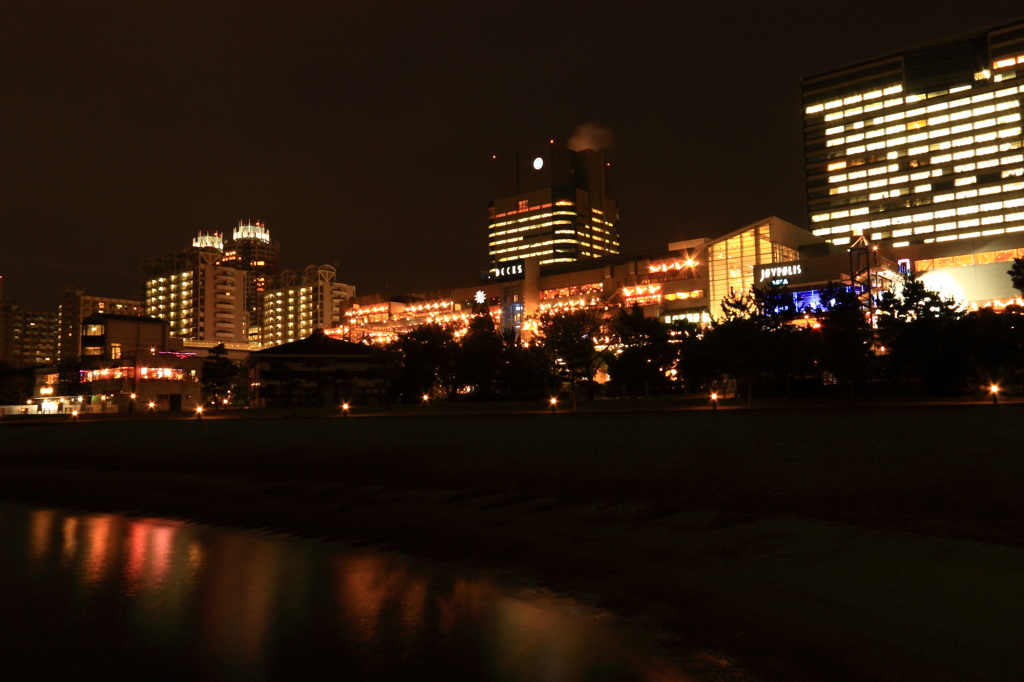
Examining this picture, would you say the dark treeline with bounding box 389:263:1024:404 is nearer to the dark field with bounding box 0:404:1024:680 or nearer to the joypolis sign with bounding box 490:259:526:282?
the dark field with bounding box 0:404:1024:680

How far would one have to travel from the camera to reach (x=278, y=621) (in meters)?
12.4

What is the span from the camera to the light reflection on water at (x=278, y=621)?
400 inches

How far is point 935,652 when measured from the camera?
9.44 meters

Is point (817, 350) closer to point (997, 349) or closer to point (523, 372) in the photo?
point (997, 349)

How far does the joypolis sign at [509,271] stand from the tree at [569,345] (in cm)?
9606

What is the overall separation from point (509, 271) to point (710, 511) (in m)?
167

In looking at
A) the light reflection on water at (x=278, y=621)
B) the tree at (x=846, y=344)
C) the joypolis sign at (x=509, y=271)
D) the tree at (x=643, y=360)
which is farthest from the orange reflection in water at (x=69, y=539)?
the joypolis sign at (x=509, y=271)

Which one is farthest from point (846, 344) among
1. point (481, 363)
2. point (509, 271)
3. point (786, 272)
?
point (509, 271)

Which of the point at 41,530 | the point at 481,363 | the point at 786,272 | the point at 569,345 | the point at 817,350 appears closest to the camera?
the point at 41,530

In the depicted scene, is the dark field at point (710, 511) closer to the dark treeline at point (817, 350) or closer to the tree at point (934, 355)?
the dark treeline at point (817, 350)

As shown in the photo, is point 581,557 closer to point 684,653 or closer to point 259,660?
point 684,653

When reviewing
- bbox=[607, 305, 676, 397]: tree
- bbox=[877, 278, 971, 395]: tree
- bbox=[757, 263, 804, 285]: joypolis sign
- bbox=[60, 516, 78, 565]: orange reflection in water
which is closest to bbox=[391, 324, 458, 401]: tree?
bbox=[607, 305, 676, 397]: tree

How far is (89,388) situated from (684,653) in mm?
143271

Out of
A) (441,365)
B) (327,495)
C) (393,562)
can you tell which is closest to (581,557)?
(393,562)
